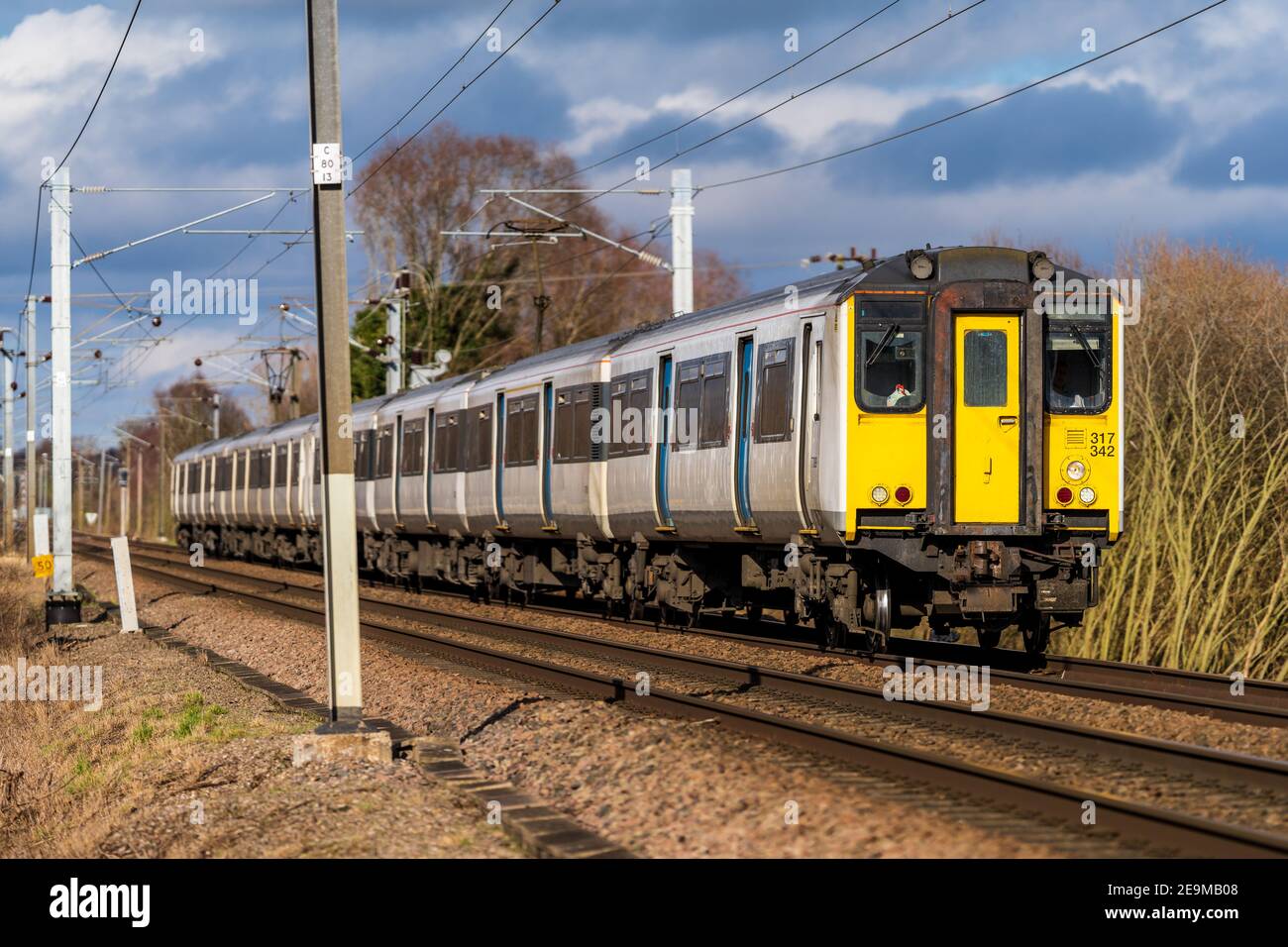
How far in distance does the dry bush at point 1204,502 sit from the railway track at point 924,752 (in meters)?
4.73

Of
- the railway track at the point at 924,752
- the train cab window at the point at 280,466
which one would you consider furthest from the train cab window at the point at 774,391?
the train cab window at the point at 280,466

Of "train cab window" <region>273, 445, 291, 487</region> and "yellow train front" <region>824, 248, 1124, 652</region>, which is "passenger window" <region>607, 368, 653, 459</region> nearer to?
"yellow train front" <region>824, 248, 1124, 652</region>

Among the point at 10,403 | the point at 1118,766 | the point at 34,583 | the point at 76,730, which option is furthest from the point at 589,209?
the point at 1118,766

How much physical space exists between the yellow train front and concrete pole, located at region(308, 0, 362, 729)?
477 cm

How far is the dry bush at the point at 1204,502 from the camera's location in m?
15.9

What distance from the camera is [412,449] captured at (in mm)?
28625

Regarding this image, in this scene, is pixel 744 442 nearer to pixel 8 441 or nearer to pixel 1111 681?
pixel 1111 681

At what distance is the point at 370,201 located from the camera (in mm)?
58844

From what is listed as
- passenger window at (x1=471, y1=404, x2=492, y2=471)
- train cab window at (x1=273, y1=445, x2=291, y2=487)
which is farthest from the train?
train cab window at (x1=273, y1=445, x2=291, y2=487)

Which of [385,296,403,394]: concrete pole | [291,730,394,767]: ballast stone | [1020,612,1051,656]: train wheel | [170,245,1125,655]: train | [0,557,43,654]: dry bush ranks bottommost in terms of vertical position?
[0,557,43,654]: dry bush

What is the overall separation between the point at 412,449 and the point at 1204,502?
→ 15.8 meters

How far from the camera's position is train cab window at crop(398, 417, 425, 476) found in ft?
92.0

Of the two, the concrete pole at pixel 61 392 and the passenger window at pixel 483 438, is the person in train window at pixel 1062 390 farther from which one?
the concrete pole at pixel 61 392
